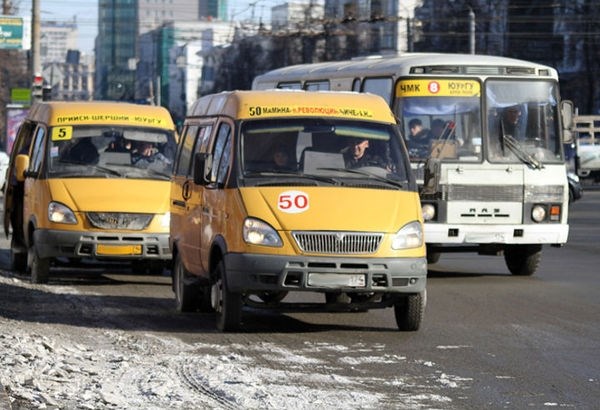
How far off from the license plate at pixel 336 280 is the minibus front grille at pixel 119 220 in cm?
538

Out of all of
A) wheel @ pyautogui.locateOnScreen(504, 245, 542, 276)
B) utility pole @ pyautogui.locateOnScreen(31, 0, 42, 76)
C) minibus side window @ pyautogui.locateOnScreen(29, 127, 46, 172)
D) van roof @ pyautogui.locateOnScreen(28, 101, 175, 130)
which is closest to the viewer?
minibus side window @ pyautogui.locateOnScreen(29, 127, 46, 172)

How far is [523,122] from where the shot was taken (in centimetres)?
1952

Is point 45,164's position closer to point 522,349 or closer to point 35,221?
point 35,221

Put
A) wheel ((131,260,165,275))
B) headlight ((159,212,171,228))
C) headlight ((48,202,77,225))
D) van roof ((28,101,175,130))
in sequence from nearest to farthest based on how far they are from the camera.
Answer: headlight ((48,202,77,225)) → headlight ((159,212,171,228)) → van roof ((28,101,175,130)) → wheel ((131,260,165,275))

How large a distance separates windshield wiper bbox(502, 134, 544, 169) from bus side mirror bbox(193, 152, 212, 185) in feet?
20.4

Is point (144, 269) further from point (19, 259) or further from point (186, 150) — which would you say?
point (186, 150)

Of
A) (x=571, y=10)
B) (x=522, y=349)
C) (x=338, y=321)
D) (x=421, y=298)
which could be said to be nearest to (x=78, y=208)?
(x=338, y=321)

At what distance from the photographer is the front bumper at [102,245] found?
17656 mm

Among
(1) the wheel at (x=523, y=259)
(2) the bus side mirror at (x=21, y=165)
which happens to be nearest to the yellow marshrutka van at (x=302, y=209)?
(2) the bus side mirror at (x=21, y=165)

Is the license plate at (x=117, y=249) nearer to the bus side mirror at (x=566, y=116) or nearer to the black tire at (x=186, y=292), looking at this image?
the black tire at (x=186, y=292)

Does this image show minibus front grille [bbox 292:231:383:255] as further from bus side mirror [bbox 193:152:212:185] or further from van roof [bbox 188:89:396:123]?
van roof [bbox 188:89:396:123]

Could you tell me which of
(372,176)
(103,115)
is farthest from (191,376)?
(103,115)

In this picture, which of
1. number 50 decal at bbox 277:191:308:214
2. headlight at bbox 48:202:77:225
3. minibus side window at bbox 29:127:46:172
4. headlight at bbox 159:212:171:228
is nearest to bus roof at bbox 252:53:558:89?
headlight at bbox 159:212:171:228

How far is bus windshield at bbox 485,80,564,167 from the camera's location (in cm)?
1938
